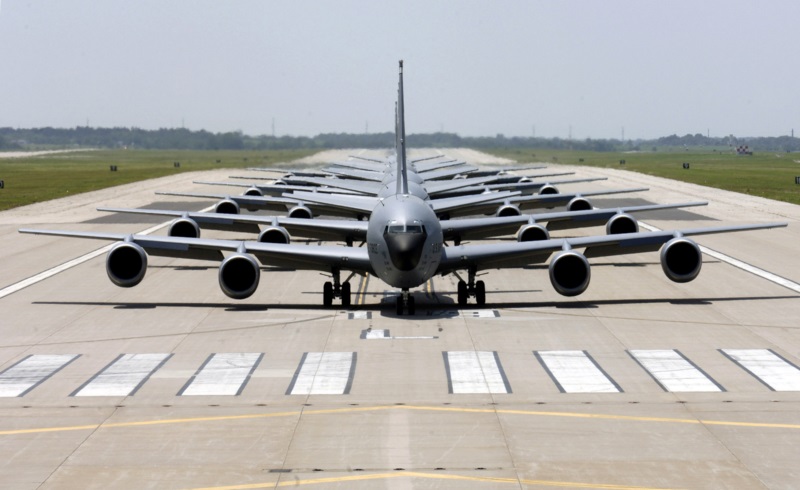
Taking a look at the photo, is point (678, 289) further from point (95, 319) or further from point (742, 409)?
point (95, 319)

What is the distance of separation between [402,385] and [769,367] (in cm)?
843

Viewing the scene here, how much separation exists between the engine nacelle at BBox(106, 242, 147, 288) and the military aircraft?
0.03 m

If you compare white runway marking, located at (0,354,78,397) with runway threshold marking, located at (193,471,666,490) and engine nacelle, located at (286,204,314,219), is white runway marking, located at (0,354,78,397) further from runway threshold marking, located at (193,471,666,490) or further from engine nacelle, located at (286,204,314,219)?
engine nacelle, located at (286,204,314,219)

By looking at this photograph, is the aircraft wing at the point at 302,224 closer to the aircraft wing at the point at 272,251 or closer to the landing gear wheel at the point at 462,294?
the aircraft wing at the point at 272,251

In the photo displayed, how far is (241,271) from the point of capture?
101 feet

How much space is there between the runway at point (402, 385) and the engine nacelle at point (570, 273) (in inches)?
34.4

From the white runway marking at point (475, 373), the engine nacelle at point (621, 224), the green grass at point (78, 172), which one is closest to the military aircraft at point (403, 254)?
the white runway marking at point (475, 373)

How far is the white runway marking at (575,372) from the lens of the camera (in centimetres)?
2175

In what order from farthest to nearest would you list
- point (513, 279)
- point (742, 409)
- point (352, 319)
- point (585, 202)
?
point (585, 202) < point (513, 279) < point (352, 319) < point (742, 409)

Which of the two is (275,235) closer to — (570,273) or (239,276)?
(239,276)

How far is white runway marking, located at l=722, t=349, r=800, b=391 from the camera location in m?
22.0

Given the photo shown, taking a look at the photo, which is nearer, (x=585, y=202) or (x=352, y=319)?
(x=352, y=319)

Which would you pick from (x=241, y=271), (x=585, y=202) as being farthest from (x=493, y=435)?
(x=585, y=202)

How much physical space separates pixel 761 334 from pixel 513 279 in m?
12.7
